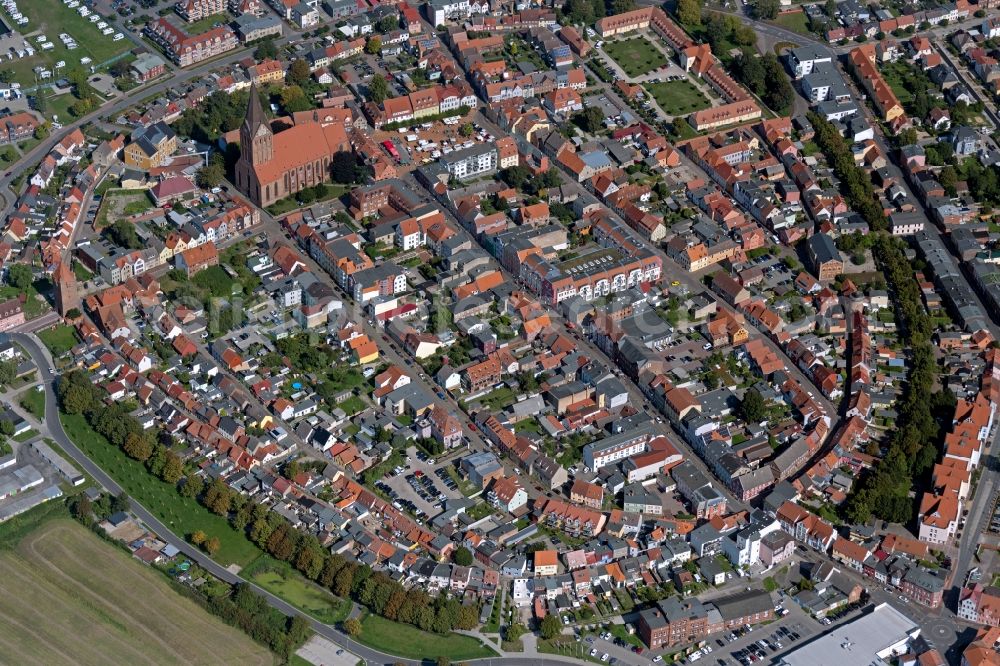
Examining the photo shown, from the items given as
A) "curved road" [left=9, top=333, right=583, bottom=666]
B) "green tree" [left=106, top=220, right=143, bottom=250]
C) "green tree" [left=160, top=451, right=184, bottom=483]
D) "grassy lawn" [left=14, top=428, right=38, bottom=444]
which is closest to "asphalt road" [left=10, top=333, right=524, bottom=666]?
"curved road" [left=9, top=333, right=583, bottom=666]

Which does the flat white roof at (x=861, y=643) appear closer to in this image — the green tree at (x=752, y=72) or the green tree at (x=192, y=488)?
the green tree at (x=192, y=488)

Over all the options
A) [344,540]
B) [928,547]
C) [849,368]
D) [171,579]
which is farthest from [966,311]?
[171,579]

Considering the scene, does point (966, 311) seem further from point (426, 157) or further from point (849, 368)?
point (426, 157)

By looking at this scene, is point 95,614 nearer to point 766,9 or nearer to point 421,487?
point 421,487

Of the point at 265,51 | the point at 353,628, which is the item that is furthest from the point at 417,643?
the point at 265,51

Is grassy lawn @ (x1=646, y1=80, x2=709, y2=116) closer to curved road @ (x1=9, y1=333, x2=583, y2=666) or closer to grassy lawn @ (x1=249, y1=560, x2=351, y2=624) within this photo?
curved road @ (x1=9, y1=333, x2=583, y2=666)

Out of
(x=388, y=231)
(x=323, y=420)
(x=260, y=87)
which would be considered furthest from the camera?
(x=260, y=87)
